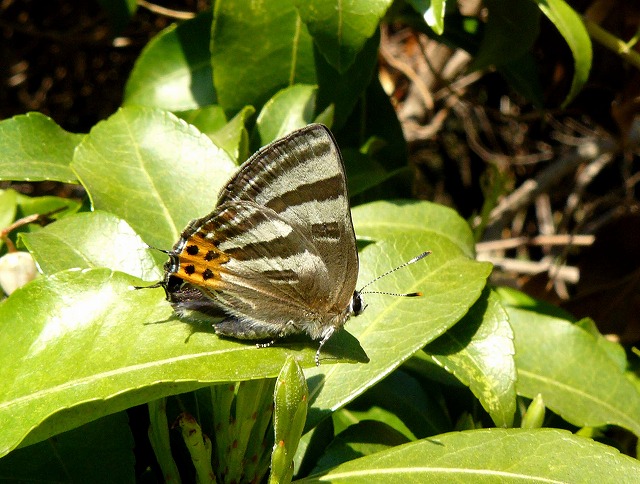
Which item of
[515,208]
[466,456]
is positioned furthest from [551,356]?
[515,208]

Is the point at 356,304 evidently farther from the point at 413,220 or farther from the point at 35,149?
the point at 35,149

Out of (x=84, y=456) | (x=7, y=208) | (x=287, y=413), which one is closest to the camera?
(x=287, y=413)

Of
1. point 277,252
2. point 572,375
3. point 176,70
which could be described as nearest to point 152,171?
point 277,252

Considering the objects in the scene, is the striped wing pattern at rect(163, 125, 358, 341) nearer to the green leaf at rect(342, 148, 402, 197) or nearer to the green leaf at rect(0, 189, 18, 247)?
the green leaf at rect(342, 148, 402, 197)

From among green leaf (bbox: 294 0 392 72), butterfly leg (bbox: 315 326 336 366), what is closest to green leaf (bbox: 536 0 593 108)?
green leaf (bbox: 294 0 392 72)

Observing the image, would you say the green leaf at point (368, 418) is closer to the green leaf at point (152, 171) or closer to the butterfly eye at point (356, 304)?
the butterfly eye at point (356, 304)

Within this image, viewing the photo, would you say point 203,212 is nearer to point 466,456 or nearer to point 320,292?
point 320,292
